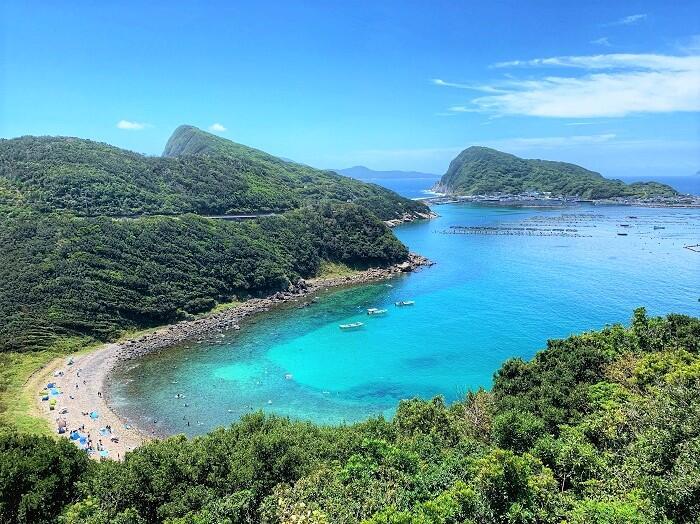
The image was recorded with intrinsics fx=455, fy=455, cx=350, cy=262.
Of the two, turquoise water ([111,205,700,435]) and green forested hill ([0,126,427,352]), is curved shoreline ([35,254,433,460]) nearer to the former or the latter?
turquoise water ([111,205,700,435])

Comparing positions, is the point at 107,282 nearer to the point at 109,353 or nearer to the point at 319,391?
the point at 109,353

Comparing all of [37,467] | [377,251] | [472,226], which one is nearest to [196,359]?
[37,467]

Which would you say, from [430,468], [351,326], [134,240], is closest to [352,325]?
[351,326]

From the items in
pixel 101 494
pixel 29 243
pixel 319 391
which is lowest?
pixel 319 391

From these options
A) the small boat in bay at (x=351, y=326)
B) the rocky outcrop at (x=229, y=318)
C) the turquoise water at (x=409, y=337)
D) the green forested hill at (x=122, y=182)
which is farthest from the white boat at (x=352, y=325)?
the green forested hill at (x=122, y=182)

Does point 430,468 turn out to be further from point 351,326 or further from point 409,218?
point 409,218

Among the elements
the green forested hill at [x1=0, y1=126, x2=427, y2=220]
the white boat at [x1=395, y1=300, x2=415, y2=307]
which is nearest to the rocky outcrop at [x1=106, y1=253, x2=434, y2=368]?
the white boat at [x1=395, y1=300, x2=415, y2=307]
